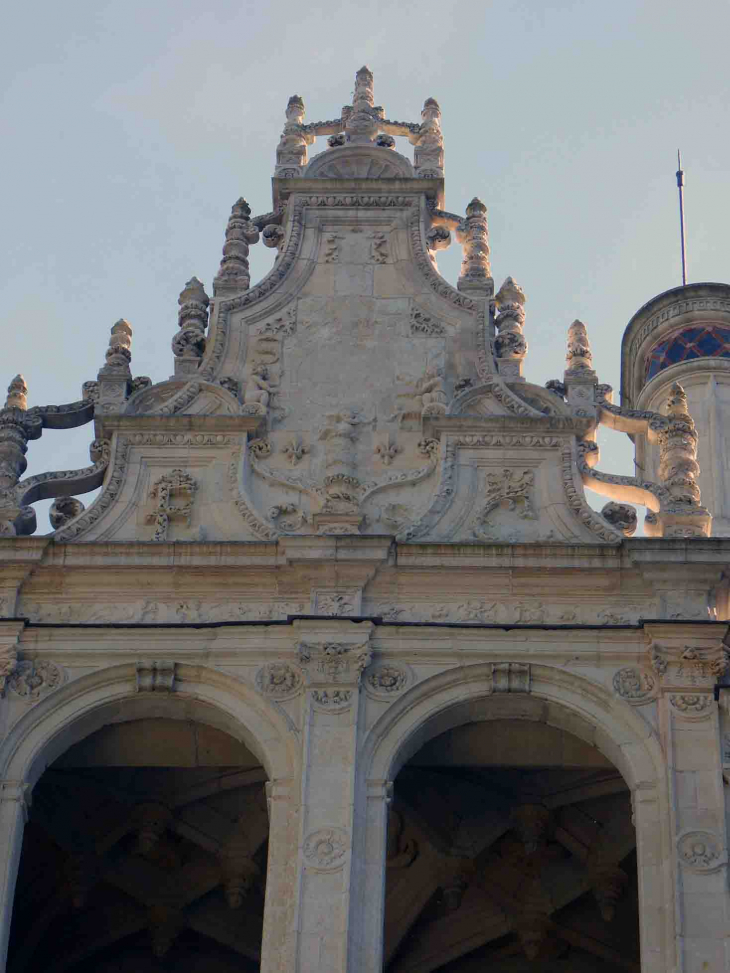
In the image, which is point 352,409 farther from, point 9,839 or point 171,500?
point 9,839

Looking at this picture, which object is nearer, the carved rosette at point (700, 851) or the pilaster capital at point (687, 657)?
the carved rosette at point (700, 851)

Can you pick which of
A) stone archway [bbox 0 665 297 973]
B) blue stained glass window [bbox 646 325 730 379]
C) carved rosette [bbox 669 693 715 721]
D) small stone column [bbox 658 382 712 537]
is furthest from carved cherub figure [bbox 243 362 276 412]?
blue stained glass window [bbox 646 325 730 379]

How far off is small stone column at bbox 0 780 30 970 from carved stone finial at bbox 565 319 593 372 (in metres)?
6.60

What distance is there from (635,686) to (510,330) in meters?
4.50

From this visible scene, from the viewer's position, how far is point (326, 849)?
62.8 feet

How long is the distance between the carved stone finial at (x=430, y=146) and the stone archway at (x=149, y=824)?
653cm

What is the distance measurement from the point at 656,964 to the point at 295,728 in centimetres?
351

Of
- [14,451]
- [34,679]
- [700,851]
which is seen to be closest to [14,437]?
[14,451]

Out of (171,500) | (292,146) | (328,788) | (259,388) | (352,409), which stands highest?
(292,146)

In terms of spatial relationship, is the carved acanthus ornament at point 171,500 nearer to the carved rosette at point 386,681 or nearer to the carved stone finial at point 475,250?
the carved rosette at point 386,681

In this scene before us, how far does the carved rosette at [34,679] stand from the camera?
2041 cm

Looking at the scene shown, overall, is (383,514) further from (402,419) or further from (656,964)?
(656,964)

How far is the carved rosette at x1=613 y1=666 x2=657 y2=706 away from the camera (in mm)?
20156

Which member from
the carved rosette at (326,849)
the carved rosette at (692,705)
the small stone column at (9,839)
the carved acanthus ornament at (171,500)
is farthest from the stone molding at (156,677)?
the carved rosette at (692,705)
